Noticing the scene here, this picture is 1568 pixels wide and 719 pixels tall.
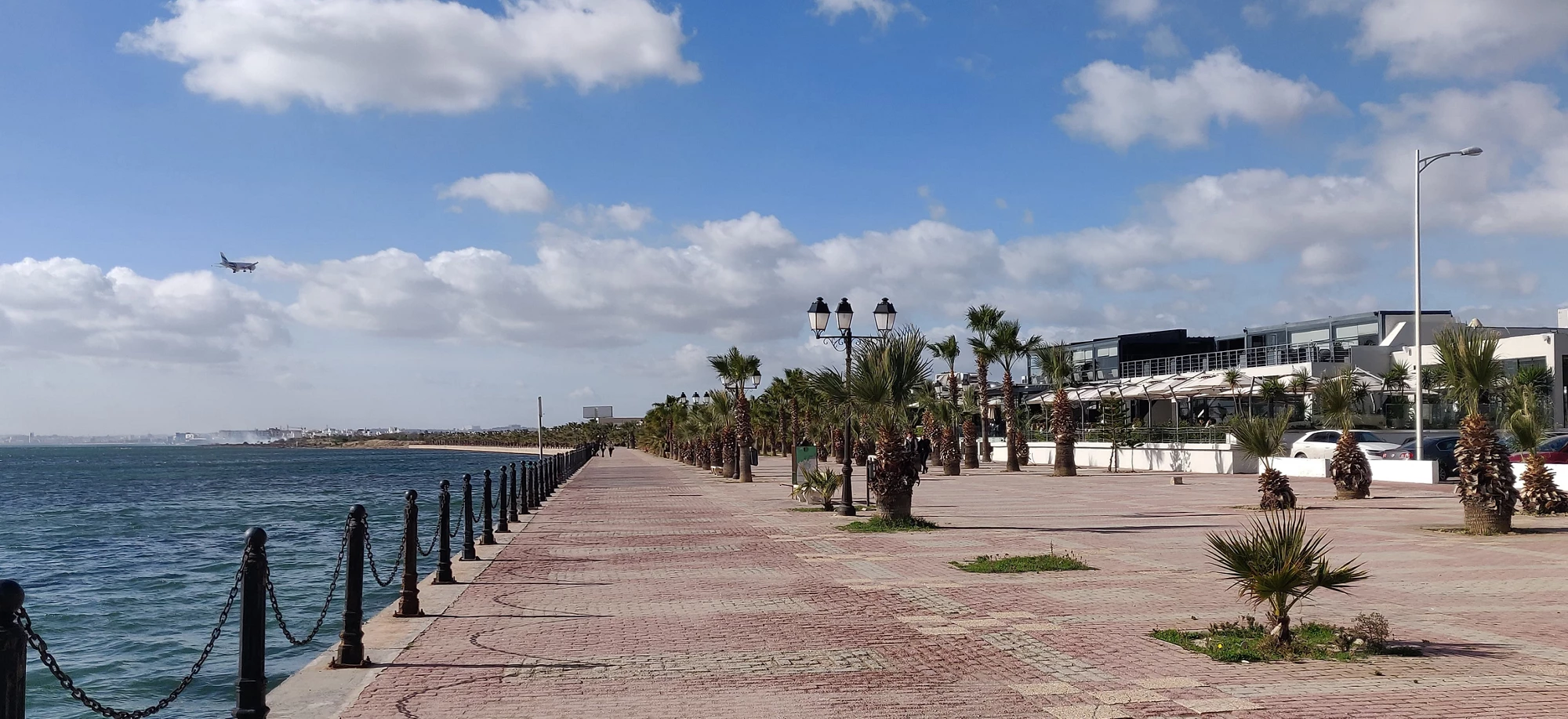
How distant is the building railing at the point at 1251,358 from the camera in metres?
53.8

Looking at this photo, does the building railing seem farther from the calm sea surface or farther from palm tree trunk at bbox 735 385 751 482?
the calm sea surface

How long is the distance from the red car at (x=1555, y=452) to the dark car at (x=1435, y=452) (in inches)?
92.8

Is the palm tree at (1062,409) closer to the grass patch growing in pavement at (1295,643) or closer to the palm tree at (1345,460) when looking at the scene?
the palm tree at (1345,460)

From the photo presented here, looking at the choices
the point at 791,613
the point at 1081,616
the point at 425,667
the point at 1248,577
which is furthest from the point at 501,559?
the point at 1248,577

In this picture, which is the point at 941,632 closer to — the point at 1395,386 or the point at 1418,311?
the point at 1418,311

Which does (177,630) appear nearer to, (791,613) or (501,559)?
(501,559)

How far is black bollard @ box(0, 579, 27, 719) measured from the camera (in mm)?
4062

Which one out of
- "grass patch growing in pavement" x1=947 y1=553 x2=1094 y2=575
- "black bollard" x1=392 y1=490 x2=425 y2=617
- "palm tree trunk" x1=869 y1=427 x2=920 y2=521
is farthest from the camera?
"palm tree trunk" x1=869 y1=427 x2=920 y2=521

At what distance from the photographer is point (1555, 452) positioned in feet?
86.6

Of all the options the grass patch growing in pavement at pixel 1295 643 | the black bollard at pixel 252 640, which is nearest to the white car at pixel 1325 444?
the grass patch growing in pavement at pixel 1295 643

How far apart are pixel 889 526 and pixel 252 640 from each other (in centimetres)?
1318

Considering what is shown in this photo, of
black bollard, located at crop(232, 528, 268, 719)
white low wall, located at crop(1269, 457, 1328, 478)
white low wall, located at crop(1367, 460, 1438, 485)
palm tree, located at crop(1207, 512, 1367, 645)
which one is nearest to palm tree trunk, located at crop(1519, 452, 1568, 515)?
white low wall, located at crop(1367, 460, 1438, 485)

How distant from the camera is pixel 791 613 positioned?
1018 centimetres

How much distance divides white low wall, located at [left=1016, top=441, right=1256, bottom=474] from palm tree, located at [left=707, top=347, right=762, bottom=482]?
34.2 feet
